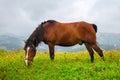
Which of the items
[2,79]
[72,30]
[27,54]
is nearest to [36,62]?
[27,54]

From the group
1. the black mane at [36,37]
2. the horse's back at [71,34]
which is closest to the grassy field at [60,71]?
the black mane at [36,37]

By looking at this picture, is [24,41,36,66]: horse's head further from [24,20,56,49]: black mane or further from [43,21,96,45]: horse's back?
[43,21,96,45]: horse's back

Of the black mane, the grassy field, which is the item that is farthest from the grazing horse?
the grassy field

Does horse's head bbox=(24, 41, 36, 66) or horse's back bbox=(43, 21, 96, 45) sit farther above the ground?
horse's back bbox=(43, 21, 96, 45)

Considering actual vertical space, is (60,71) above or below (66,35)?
below

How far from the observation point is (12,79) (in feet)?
60.5

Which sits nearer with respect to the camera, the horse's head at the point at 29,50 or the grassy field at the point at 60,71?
the grassy field at the point at 60,71

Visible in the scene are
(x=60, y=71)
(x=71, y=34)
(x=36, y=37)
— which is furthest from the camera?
(x=71, y=34)

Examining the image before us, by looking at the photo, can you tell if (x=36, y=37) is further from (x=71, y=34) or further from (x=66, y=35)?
(x=71, y=34)

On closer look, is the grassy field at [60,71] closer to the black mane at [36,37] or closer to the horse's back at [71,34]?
the black mane at [36,37]

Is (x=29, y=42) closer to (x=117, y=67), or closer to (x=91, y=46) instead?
(x=91, y=46)

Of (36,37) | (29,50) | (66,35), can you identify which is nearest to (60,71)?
(29,50)

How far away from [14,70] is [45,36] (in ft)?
11.6

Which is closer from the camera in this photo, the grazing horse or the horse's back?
the grazing horse
